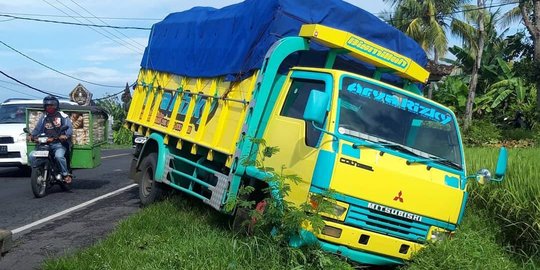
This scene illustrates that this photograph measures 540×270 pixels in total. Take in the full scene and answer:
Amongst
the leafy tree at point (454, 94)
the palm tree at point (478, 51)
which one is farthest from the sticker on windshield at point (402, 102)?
the leafy tree at point (454, 94)

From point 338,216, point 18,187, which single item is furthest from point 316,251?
point 18,187

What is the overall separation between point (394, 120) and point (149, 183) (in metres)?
4.98

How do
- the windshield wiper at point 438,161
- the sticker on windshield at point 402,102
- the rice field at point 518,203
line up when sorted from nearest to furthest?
1. the windshield wiper at point 438,161
2. the sticker on windshield at point 402,102
3. the rice field at point 518,203

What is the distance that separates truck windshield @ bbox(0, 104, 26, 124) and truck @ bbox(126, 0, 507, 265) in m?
6.84

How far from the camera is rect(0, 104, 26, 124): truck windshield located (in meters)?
14.6

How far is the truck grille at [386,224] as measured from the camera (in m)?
5.36

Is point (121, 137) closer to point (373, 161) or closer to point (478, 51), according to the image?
point (478, 51)

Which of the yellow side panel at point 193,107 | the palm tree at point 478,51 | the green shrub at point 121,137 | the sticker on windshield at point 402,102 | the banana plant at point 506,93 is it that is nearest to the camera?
the sticker on windshield at point 402,102

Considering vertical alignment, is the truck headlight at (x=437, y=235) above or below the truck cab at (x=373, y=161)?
below

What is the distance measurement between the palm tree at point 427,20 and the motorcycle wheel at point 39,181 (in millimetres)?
25412

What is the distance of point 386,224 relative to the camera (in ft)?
18.0

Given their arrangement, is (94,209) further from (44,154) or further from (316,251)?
(316,251)

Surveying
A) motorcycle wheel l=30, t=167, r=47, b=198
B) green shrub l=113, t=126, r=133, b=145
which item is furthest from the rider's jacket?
green shrub l=113, t=126, r=133, b=145

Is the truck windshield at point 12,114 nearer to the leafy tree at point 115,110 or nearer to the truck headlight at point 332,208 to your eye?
the truck headlight at point 332,208
